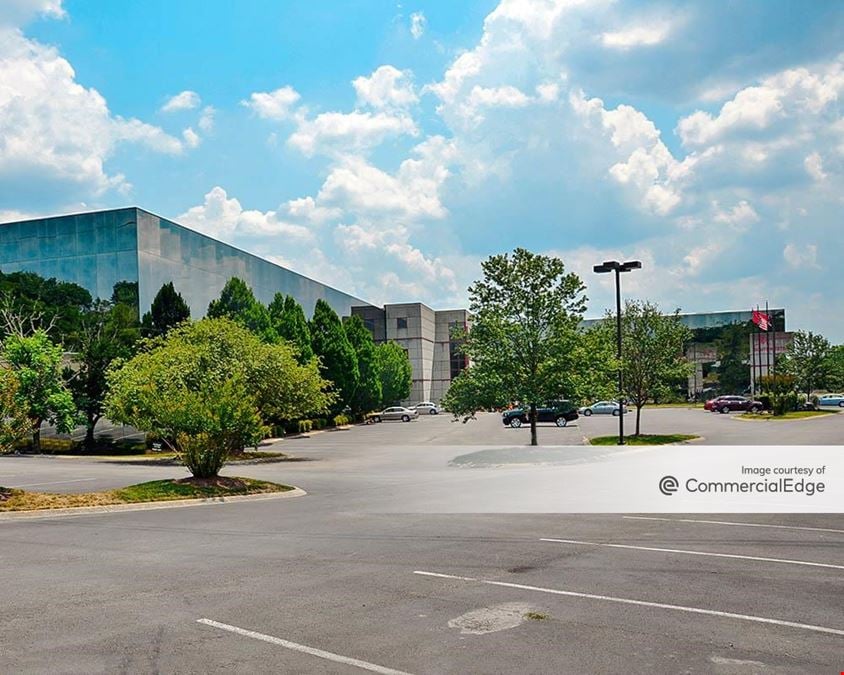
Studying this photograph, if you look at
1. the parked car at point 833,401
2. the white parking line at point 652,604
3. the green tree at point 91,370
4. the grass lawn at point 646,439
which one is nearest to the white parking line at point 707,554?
the white parking line at point 652,604

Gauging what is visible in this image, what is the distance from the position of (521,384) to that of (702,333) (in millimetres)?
94556

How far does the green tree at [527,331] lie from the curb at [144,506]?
12.0m

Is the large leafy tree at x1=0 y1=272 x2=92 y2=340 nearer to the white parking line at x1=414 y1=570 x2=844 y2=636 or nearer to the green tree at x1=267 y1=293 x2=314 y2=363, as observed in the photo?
the green tree at x1=267 y1=293 x2=314 y2=363

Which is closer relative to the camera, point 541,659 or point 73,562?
point 541,659

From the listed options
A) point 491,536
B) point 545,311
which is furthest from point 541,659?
point 545,311

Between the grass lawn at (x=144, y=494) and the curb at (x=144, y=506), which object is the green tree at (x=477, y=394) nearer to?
the grass lawn at (x=144, y=494)

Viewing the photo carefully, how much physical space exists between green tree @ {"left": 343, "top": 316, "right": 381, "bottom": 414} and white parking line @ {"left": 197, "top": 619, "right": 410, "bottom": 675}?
58.1 m

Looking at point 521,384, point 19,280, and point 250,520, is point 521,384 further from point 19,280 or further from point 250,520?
point 19,280

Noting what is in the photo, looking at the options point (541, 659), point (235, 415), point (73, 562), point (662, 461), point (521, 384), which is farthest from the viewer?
point (521, 384)

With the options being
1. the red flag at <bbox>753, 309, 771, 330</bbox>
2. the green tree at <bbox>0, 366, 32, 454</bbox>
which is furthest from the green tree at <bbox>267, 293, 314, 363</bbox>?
the red flag at <bbox>753, 309, 771, 330</bbox>

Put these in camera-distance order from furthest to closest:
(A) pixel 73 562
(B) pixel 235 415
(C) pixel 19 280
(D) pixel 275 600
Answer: (C) pixel 19 280
(B) pixel 235 415
(A) pixel 73 562
(D) pixel 275 600

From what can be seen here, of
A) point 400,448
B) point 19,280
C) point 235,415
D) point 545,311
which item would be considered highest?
point 19,280

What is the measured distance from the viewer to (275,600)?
8492 millimetres

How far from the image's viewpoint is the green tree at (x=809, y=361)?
7062cm
